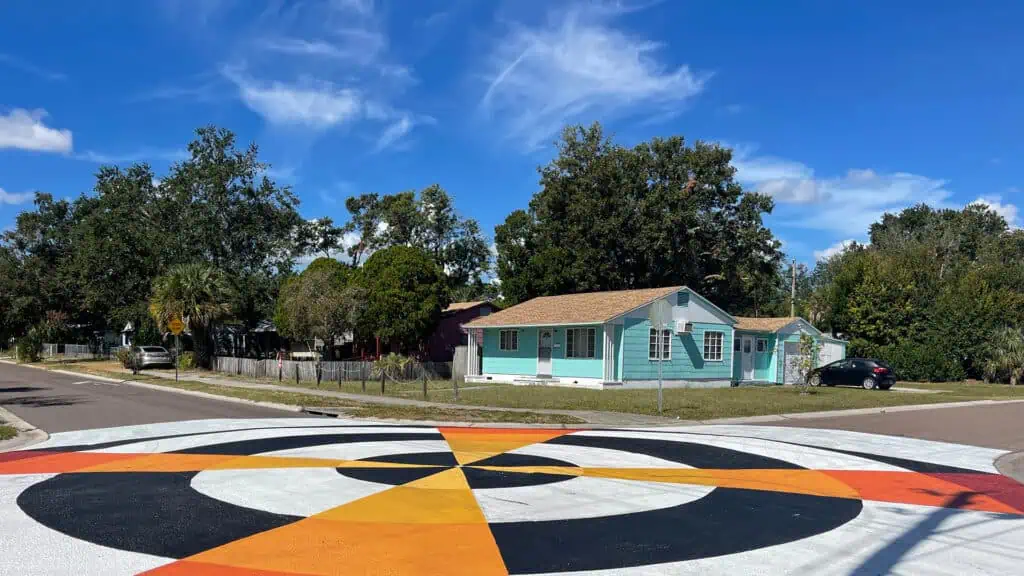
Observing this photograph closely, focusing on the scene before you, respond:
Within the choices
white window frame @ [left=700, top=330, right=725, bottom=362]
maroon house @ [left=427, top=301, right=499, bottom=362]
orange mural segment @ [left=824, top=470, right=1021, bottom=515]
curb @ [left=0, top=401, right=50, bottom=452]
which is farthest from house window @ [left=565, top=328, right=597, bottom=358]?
curb @ [left=0, top=401, right=50, bottom=452]

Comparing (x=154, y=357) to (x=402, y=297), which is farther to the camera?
(x=154, y=357)

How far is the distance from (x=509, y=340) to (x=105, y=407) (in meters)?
21.0

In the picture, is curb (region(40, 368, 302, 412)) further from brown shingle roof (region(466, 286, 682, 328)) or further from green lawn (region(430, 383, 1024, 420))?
brown shingle roof (region(466, 286, 682, 328))

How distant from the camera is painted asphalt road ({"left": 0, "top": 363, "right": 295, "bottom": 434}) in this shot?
18.3 meters

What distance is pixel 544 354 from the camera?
3706 centimetres

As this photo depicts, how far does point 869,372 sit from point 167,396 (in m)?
31.9

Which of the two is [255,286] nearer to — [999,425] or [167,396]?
[167,396]

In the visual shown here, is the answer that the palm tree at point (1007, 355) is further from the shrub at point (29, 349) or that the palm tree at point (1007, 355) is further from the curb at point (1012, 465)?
the shrub at point (29, 349)

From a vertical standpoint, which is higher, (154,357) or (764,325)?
(764,325)

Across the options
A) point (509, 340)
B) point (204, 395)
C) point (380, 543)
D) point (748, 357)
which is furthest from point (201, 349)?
point (380, 543)

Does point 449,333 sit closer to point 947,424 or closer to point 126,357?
point 126,357

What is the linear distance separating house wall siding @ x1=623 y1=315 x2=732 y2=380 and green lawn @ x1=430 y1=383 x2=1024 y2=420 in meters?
2.24

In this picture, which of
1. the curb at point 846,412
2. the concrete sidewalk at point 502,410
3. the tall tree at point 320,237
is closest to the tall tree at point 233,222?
the tall tree at point 320,237

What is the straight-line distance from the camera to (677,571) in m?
6.48
